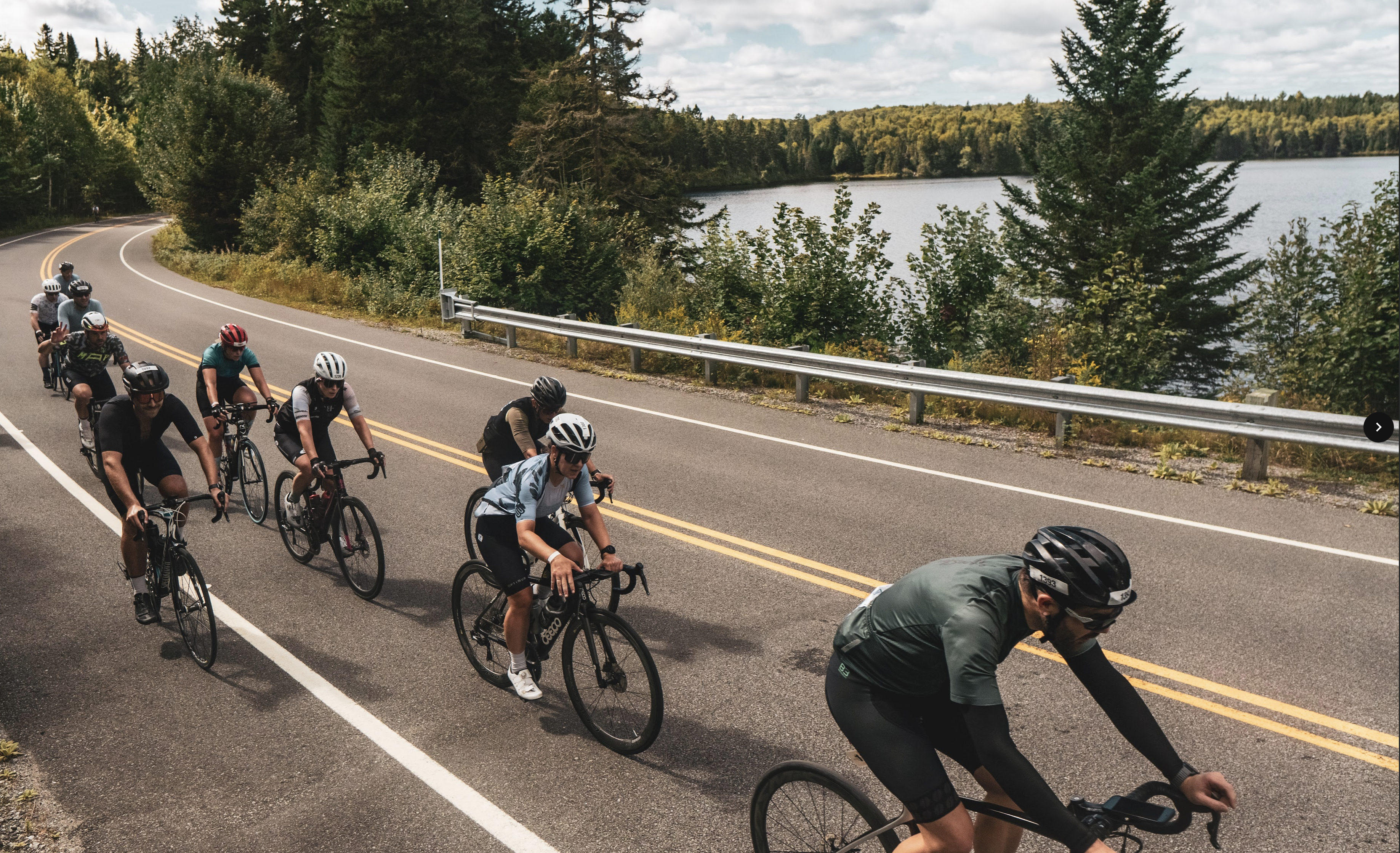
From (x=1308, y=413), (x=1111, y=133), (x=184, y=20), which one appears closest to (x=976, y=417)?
(x=1308, y=413)

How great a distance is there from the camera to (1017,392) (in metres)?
12.2

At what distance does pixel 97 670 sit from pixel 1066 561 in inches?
254

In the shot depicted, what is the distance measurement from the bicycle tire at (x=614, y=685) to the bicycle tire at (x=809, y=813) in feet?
3.75

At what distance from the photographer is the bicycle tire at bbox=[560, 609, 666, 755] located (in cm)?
505

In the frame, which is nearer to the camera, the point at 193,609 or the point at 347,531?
the point at 193,609

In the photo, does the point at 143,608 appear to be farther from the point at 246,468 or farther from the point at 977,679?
the point at 977,679

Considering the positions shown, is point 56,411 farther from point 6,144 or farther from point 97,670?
point 6,144

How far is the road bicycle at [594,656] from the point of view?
16.8ft

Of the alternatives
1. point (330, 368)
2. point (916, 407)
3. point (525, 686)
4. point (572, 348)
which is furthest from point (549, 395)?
point (572, 348)

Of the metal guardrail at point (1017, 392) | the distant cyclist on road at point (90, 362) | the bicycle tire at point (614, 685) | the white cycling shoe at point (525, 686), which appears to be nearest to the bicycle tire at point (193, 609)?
the white cycling shoe at point (525, 686)

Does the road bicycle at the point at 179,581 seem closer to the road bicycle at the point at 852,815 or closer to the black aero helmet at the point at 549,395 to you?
the black aero helmet at the point at 549,395

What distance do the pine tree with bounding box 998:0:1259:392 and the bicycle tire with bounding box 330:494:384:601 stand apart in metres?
25.0

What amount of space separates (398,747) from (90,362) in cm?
812

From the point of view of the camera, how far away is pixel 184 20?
112188mm
